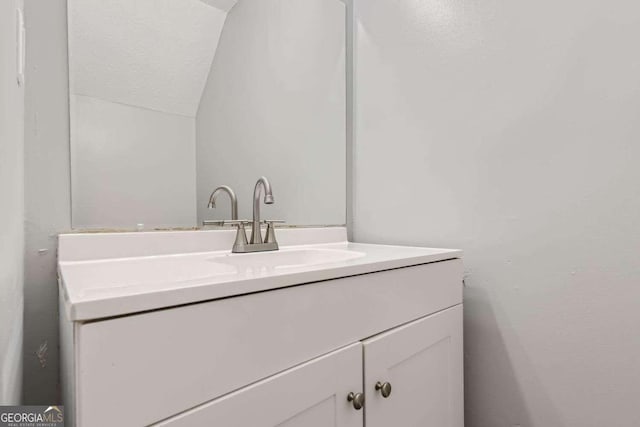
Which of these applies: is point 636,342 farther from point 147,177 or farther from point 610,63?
point 147,177

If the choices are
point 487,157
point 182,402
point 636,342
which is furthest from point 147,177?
point 636,342

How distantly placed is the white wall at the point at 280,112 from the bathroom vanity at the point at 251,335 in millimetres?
213

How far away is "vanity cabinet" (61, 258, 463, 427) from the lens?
417mm

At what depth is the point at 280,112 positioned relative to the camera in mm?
1277

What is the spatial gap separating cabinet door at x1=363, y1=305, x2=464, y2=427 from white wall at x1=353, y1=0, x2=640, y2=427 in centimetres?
15

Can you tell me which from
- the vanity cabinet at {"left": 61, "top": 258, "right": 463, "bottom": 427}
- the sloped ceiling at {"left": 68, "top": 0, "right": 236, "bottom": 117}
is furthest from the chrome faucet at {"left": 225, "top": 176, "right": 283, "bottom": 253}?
the vanity cabinet at {"left": 61, "top": 258, "right": 463, "bottom": 427}

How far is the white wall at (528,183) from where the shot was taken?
87cm

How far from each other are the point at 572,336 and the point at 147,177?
1.14 m

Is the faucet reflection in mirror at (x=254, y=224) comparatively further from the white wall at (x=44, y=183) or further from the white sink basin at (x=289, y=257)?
the white wall at (x=44, y=183)

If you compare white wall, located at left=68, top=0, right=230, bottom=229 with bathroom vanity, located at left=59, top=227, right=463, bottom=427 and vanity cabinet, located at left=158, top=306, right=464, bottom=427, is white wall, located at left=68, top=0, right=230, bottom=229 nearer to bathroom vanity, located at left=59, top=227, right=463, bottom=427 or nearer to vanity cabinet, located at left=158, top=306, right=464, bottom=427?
bathroom vanity, located at left=59, top=227, right=463, bottom=427

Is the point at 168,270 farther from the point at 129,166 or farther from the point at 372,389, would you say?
the point at 372,389

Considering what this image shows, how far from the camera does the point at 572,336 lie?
0.93m

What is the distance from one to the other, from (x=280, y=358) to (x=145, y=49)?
845 millimetres

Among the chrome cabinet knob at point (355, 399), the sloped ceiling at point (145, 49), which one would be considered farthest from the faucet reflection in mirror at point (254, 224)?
the chrome cabinet knob at point (355, 399)
